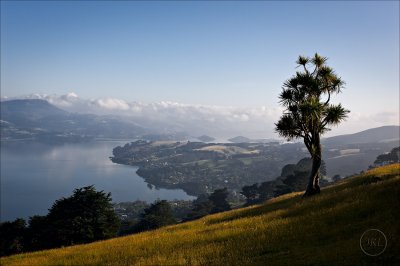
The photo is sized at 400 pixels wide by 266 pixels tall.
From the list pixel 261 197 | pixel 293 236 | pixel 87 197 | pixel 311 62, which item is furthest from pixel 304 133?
pixel 261 197

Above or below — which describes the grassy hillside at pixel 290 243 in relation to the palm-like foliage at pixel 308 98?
below

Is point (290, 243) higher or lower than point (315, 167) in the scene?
lower

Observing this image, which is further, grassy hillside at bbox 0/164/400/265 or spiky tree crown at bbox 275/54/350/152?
spiky tree crown at bbox 275/54/350/152

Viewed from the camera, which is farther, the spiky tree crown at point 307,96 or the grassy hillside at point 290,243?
the spiky tree crown at point 307,96

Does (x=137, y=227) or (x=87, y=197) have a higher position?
(x=87, y=197)

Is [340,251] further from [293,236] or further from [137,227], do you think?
[137,227]

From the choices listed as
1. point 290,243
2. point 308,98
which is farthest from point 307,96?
point 290,243

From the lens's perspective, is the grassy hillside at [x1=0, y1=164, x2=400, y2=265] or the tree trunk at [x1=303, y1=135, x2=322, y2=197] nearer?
the grassy hillside at [x1=0, y1=164, x2=400, y2=265]

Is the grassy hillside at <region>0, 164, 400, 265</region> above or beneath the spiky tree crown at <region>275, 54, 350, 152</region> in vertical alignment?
beneath

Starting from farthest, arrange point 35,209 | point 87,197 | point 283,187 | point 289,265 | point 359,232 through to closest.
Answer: point 35,209, point 283,187, point 87,197, point 359,232, point 289,265

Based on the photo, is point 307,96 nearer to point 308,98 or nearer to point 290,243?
point 308,98

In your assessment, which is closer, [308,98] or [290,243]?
[290,243]
